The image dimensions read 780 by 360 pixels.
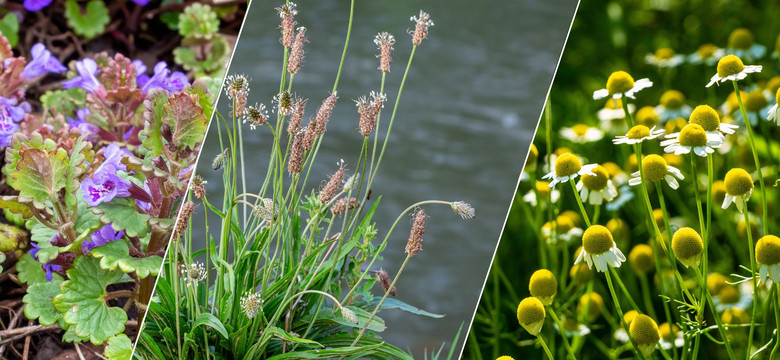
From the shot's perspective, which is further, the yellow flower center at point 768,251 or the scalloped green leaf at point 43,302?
the scalloped green leaf at point 43,302

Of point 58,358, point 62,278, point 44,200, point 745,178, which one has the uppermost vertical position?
point 745,178

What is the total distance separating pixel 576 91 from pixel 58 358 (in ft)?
2.66

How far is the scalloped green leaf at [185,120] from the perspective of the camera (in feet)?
2.77

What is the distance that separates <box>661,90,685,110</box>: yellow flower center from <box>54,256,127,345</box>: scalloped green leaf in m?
0.73

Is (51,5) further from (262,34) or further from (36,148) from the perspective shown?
(262,34)

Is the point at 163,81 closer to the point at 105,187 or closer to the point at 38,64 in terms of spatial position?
the point at 38,64

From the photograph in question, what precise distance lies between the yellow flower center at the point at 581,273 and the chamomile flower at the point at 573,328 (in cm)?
5

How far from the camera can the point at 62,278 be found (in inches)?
39.9

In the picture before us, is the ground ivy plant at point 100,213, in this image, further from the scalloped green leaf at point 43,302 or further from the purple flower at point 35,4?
the purple flower at point 35,4

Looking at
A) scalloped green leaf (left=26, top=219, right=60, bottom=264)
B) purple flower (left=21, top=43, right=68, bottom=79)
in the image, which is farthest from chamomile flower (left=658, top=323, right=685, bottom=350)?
purple flower (left=21, top=43, right=68, bottom=79)

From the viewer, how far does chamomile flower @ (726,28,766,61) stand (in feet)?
3.43

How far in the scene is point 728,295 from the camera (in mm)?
888

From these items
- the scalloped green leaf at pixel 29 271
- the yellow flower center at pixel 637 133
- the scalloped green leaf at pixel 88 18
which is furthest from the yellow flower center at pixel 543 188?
the scalloped green leaf at pixel 88 18

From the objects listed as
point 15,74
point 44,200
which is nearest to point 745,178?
point 44,200
